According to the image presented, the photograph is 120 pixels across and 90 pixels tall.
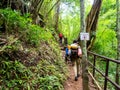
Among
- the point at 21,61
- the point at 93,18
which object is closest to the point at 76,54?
the point at 21,61

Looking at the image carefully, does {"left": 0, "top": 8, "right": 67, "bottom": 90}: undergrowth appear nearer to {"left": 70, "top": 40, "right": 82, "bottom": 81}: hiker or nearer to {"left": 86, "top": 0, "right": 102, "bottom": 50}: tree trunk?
{"left": 70, "top": 40, "right": 82, "bottom": 81}: hiker

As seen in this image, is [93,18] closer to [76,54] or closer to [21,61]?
[76,54]

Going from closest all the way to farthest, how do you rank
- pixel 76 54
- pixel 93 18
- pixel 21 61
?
pixel 21 61 → pixel 76 54 → pixel 93 18

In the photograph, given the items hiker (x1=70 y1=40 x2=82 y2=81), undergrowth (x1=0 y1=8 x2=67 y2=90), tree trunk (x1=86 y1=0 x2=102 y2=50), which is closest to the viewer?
undergrowth (x1=0 y1=8 x2=67 y2=90)

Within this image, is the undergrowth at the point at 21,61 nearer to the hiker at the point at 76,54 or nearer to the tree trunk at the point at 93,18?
the hiker at the point at 76,54

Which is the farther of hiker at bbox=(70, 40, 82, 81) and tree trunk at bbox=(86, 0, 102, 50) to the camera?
tree trunk at bbox=(86, 0, 102, 50)

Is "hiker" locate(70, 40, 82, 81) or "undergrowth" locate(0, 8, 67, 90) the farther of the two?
"hiker" locate(70, 40, 82, 81)

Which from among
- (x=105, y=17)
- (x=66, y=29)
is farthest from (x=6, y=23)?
(x=66, y=29)

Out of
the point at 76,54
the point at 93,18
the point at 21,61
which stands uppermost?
the point at 93,18

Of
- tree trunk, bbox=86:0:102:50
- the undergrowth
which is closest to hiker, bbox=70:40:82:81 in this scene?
the undergrowth

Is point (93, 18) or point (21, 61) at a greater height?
point (93, 18)

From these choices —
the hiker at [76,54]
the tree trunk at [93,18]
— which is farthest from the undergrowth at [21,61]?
the tree trunk at [93,18]

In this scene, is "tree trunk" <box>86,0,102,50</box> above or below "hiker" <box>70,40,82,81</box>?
above

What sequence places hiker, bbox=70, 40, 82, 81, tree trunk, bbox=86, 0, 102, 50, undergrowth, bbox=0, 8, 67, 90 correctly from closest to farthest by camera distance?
undergrowth, bbox=0, 8, 67, 90 < hiker, bbox=70, 40, 82, 81 < tree trunk, bbox=86, 0, 102, 50
